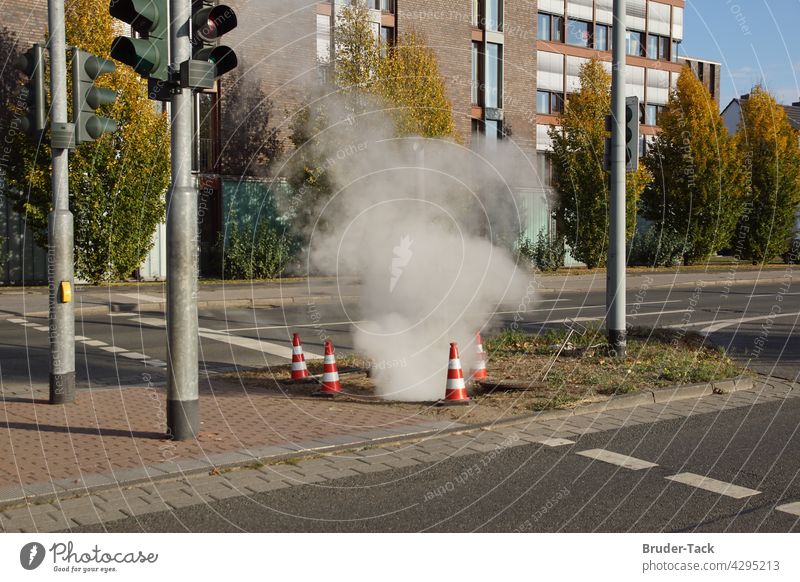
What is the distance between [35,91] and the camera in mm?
8781

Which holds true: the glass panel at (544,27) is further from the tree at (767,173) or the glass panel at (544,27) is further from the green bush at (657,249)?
the green bush at (657,249)

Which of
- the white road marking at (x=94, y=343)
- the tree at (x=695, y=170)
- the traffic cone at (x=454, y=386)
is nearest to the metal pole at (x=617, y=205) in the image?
the traffic cone at (x=454, y=386)

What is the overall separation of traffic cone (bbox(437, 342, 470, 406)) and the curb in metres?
0.74

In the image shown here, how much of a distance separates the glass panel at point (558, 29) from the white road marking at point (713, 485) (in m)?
36.8

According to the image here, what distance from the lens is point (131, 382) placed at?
34.7 feet

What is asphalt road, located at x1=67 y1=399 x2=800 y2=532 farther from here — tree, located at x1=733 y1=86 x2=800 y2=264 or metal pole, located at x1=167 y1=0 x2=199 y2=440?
tree, located at x1=733 y1=86 x2=800 y2=264

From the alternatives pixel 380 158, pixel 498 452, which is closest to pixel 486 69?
pixel 380 158

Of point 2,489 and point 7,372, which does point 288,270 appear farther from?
point 2,489

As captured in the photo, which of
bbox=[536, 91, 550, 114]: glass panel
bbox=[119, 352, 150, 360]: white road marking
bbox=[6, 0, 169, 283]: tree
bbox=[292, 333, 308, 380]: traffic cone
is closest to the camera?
bbox=[292, 333, 308, 380]: traffic cone

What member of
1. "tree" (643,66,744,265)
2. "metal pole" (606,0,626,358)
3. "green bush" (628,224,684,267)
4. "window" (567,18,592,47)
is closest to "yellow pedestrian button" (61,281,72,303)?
"metal pole" (606,0,626,358)

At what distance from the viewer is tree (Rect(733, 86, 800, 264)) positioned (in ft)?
124

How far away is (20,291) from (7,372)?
504 inches

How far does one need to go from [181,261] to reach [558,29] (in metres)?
36.5

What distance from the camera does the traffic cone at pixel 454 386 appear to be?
870 cm
